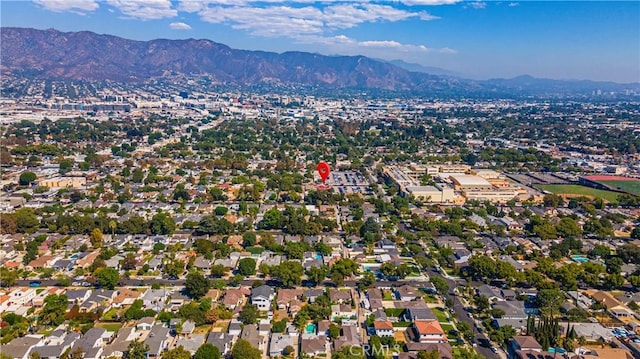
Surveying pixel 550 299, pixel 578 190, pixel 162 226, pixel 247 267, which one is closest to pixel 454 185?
pixel 578 190

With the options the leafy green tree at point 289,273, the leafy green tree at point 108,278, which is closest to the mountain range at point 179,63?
the leafy green tree at point 108,278

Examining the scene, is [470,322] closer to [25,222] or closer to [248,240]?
[248,240]

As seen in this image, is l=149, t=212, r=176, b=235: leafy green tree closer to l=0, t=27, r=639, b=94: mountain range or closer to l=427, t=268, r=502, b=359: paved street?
l=427, t=268, r=502, b=359: paved street

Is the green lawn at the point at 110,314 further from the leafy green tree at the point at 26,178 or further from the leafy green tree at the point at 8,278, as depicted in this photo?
the leafy green tree at the point at 26,178

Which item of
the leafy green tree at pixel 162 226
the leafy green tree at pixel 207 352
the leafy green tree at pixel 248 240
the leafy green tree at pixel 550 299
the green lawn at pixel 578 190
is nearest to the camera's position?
the leafy green tree at pixel 207 352

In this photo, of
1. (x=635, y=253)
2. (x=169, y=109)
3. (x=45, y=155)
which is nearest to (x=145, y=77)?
(x=169, y=109)

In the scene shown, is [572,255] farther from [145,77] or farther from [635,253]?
[145,77]

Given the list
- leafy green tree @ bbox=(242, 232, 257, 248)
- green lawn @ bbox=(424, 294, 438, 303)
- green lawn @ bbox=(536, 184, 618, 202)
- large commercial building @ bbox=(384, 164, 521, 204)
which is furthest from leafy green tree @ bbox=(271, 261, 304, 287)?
green lawn @ bbox=(536, 184, 618, 202)
